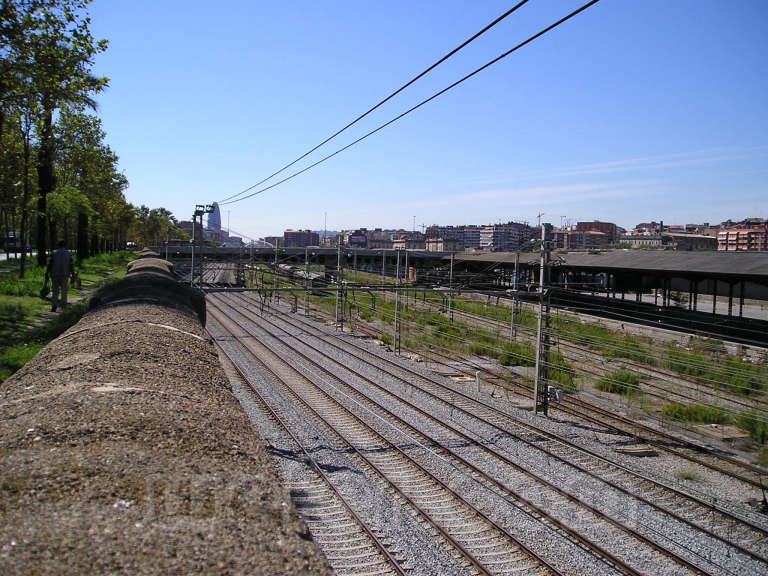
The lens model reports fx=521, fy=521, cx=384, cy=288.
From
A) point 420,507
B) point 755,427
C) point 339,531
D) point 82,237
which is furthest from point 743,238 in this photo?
point 339,531

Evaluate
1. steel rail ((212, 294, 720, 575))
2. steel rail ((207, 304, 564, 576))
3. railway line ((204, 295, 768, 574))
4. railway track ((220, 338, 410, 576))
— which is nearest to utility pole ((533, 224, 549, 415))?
railway line ((204, 295, 768, 574))

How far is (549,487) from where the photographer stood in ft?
24.8

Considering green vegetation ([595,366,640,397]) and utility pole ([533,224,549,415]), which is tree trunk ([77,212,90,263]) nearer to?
utility pole ([533,224,549,415])

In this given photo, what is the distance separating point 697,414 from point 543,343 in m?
3.90

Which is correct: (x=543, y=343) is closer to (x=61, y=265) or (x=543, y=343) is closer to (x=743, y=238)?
(x=61, y=265)

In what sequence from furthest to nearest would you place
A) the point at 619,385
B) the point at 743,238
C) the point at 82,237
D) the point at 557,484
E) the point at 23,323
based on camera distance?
the point at 743,238 → the point at 82,237 → the point at 619,385 → the point at 23,323 → the point at 557,484

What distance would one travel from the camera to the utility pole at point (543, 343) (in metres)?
11.4

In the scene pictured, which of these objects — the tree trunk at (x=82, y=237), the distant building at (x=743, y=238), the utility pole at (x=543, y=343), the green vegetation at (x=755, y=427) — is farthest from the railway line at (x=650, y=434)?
the distant building at (x=743, y=238)

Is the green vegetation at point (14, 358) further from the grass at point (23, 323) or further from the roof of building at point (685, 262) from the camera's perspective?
the roof of building at point (685, 262)

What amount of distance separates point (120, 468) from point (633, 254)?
2842 cm

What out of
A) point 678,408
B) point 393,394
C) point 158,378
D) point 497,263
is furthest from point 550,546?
point 497,263

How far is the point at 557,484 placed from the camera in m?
7.66

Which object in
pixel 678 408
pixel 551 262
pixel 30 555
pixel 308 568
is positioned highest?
pixel 551 262

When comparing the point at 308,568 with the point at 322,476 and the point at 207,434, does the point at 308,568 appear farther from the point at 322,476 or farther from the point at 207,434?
the point at 322,476
